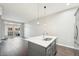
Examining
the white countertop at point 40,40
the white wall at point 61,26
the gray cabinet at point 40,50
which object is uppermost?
the white wall at point 61,26

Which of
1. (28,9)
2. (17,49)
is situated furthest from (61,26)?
(17,49)

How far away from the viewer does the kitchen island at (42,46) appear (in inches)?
68.3

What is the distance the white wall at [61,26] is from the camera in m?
1.83

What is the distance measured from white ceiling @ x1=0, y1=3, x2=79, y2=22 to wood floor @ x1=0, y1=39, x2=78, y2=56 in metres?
0.58

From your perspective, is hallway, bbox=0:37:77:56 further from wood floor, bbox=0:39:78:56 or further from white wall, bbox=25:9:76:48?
white wall, bbox=25:9:76:48

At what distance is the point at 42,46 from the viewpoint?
1.74 m

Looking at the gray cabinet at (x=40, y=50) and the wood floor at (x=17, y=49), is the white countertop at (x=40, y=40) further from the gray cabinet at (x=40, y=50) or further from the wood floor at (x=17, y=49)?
the wood floor at (x=17, y=49)

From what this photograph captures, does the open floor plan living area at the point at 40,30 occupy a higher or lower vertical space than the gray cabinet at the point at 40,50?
higher

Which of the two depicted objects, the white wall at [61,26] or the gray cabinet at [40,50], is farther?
the white wall at [61,26]

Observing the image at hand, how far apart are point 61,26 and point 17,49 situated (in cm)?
119

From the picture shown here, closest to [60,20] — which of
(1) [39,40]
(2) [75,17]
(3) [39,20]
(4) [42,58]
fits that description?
(2) [75,17]

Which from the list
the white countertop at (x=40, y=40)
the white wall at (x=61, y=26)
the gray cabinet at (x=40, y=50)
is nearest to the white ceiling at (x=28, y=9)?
the white wall at (x=61, y=26)

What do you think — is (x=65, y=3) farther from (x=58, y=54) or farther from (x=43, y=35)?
(x=58, y=54)

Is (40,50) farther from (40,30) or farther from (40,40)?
(40,30)
